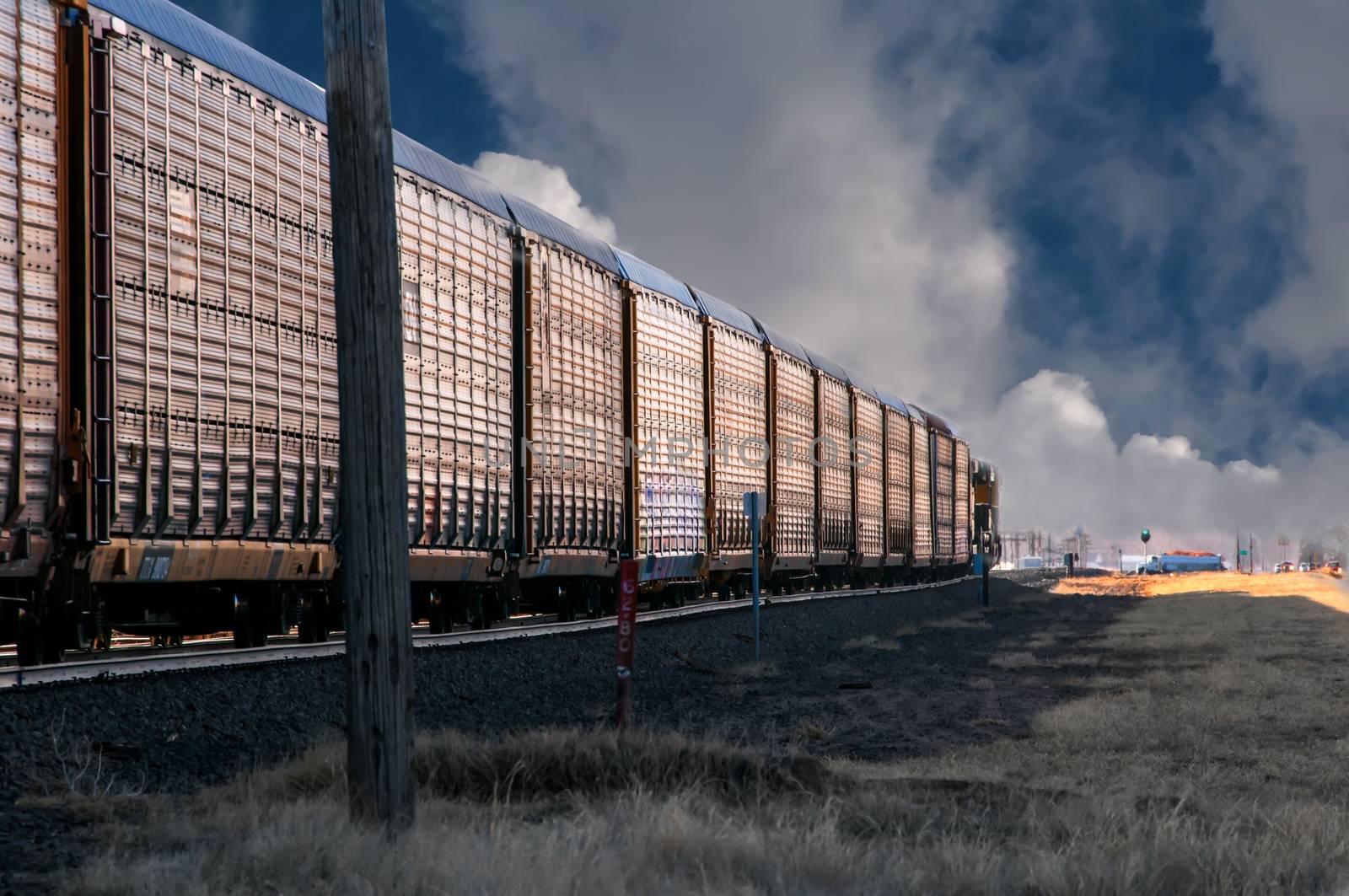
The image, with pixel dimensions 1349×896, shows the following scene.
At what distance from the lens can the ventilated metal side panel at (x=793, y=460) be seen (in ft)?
103

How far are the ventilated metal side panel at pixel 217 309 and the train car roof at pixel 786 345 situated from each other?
61.5 ft

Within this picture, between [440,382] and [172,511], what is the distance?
194 inches

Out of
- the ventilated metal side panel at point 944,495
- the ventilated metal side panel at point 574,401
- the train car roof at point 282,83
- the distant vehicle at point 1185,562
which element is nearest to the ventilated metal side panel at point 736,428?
the ventilated metal side panel at point 574,401

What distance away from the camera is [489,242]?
18250 mm

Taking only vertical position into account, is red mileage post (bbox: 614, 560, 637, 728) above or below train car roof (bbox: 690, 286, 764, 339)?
below

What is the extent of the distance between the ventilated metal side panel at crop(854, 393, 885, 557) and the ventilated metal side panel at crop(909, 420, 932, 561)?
18.9 ft

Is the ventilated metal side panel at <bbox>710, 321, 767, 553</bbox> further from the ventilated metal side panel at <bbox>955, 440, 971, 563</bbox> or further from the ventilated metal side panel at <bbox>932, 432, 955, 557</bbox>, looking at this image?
the ventilated metal side panel at <bbox>955, 440, 971, 563</bbox>

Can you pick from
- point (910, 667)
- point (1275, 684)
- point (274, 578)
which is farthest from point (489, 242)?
point (1275, 684)

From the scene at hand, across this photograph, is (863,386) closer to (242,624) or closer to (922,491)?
(922,491)

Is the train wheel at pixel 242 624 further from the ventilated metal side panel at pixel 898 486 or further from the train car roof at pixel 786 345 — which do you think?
the ventilated metal side panel at pixel 898 486

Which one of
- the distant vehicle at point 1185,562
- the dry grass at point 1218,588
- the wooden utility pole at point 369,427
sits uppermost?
the wooden utility pole at point 369,427

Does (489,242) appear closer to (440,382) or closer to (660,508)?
(440,382)

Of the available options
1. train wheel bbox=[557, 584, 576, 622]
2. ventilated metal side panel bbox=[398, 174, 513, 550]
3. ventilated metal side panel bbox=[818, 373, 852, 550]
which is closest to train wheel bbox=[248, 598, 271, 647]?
ventilated metal side panel bbox=[398, 174, 513, 550]

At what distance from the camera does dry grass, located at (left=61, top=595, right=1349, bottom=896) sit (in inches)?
221
